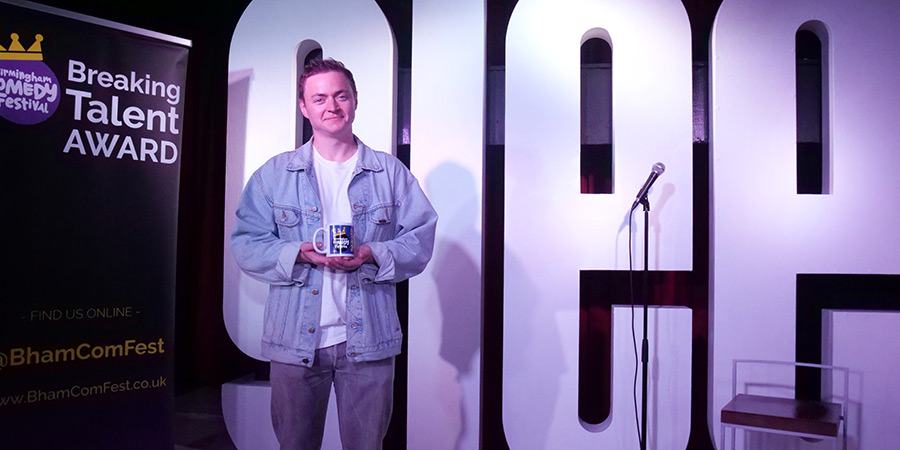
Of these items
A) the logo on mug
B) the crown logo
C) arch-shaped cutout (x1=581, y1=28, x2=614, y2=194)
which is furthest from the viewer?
arch-shaped cutout (x1=581, y1=28, x2=614, y2=194)

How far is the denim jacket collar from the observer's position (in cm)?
221

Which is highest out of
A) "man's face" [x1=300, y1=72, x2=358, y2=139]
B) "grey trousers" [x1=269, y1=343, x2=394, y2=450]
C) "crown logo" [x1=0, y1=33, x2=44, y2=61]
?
"crown logo" [x1=0, y1=33, x2=44, y2=61]

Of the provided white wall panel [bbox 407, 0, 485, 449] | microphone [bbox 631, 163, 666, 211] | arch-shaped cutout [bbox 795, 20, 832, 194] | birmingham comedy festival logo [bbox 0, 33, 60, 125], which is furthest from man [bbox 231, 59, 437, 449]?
arch-shaped cutout [bbox 795, 20, 832, 194]

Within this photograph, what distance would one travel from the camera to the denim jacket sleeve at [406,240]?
83.7 inches

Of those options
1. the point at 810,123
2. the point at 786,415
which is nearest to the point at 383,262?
the point at 786,415

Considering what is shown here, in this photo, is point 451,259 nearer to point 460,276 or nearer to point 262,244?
point 460,276

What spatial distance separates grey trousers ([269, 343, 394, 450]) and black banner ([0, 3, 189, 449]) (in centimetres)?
68

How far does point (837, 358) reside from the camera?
2.72m

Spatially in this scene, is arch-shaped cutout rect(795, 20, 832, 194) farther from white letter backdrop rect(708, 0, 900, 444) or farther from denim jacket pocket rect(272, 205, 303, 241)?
denim jacket pocket rect(272, 205, 303, 241)

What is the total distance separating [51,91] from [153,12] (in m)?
1.58

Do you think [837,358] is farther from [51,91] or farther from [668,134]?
[51,91]

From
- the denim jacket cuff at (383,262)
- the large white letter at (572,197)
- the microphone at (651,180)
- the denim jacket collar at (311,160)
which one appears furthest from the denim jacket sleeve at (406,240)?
the microphone at (651,180)

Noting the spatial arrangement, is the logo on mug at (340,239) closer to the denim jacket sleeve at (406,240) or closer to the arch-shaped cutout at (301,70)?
the denim jacket sleeve at (406,240)

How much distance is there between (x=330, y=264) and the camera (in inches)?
79.7
